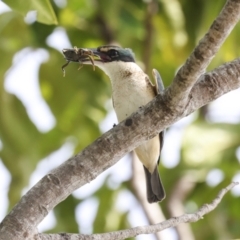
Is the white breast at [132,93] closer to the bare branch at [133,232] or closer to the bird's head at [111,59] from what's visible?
the bird's head at [111,59]

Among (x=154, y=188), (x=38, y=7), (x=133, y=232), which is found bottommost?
(x=133, y=232)

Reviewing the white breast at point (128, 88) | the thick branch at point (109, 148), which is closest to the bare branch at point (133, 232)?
the thick branch at point (109, 148)

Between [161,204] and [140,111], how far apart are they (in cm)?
210

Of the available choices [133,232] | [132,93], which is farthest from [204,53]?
[132,93]

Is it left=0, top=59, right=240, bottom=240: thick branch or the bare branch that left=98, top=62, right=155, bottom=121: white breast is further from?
left=0, top=59, right=240, bottom=240: thick branch

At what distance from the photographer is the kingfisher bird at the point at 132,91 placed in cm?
262

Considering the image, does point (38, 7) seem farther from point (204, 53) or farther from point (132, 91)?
point (132, 91)

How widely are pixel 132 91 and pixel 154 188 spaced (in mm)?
445

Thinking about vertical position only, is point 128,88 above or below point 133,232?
above

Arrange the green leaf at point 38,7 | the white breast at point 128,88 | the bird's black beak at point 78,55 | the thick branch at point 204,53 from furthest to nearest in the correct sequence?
the white breast at point 128,88, the bird's black beak at point 78,55, the green leaf at point 38,7, the thick branch at point 204,53

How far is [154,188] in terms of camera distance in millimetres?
2793

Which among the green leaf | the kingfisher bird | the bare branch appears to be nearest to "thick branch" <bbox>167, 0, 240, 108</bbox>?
the bare branch

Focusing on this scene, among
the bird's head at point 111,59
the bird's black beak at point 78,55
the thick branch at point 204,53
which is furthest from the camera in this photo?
the bird's head at point 111,59

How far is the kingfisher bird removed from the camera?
2623mm
